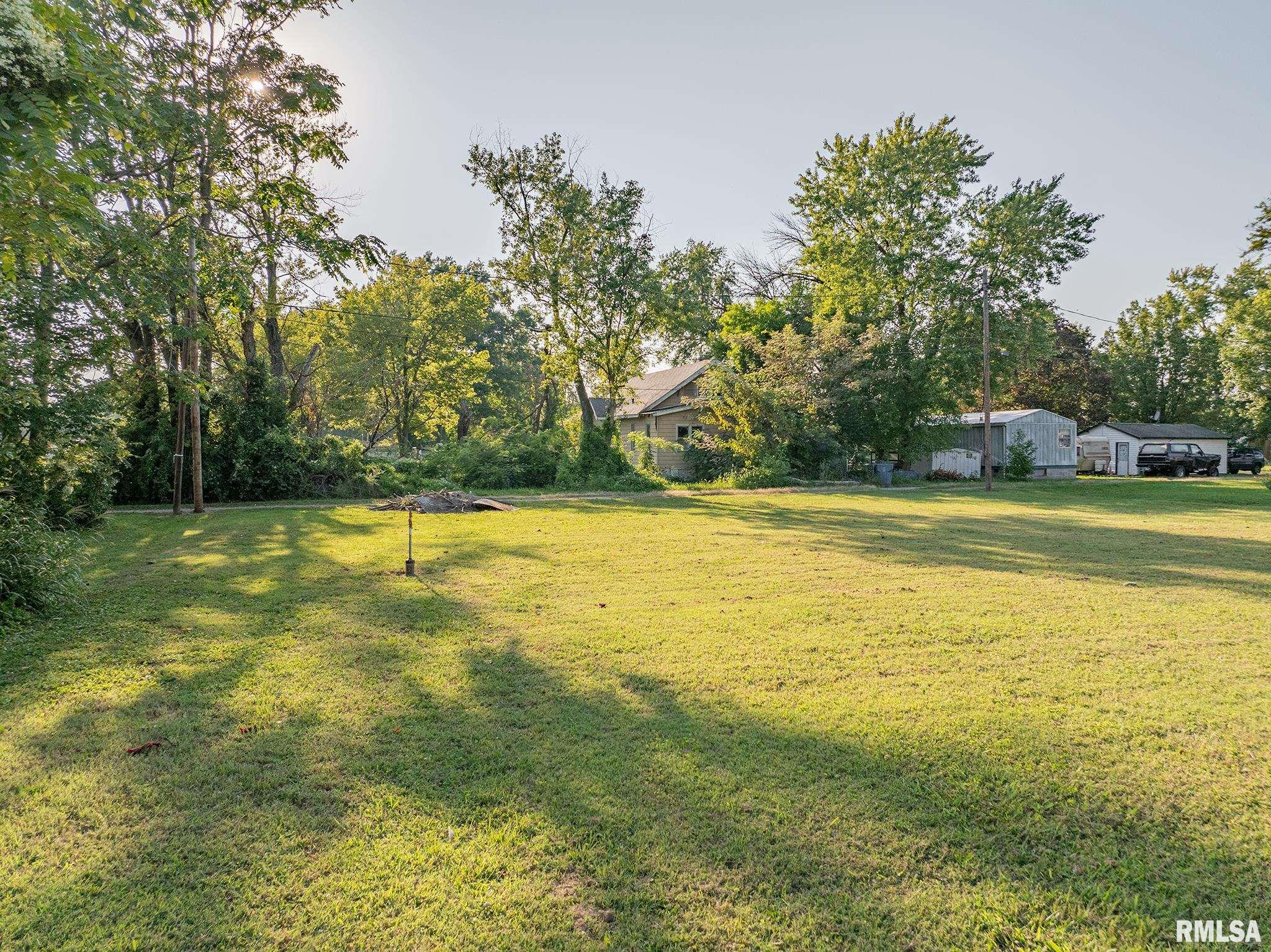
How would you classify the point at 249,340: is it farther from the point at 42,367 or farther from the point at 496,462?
the point at 42,367

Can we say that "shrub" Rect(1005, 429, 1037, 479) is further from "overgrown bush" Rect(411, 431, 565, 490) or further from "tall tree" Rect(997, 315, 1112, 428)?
"overgrown bush" Rect(411, 431, 565, 490)

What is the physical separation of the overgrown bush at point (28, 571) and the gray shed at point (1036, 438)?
1224 inches

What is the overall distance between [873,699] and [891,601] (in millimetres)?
2438

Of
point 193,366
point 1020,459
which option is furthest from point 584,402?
point 1020,459

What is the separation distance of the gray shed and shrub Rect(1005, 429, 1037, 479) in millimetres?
547

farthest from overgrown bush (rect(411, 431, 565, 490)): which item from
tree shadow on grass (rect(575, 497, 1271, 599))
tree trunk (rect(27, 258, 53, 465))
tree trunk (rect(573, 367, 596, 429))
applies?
tree trunk (rect(27, 258, 53, 465))

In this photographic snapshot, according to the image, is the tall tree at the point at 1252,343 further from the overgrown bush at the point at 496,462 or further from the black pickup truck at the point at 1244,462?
the overgrown bush at the point at 496,462

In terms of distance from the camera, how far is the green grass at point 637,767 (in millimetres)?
2010

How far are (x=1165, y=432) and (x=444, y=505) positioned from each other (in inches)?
1656

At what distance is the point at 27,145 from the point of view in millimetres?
3088

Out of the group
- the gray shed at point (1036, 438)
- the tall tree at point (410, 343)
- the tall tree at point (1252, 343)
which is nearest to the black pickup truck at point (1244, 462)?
the gray shed at point (1036, 438)

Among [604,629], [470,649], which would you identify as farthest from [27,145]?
[604,629]

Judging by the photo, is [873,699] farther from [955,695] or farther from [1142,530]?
[1142,530]

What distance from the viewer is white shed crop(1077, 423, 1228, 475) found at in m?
34.8
